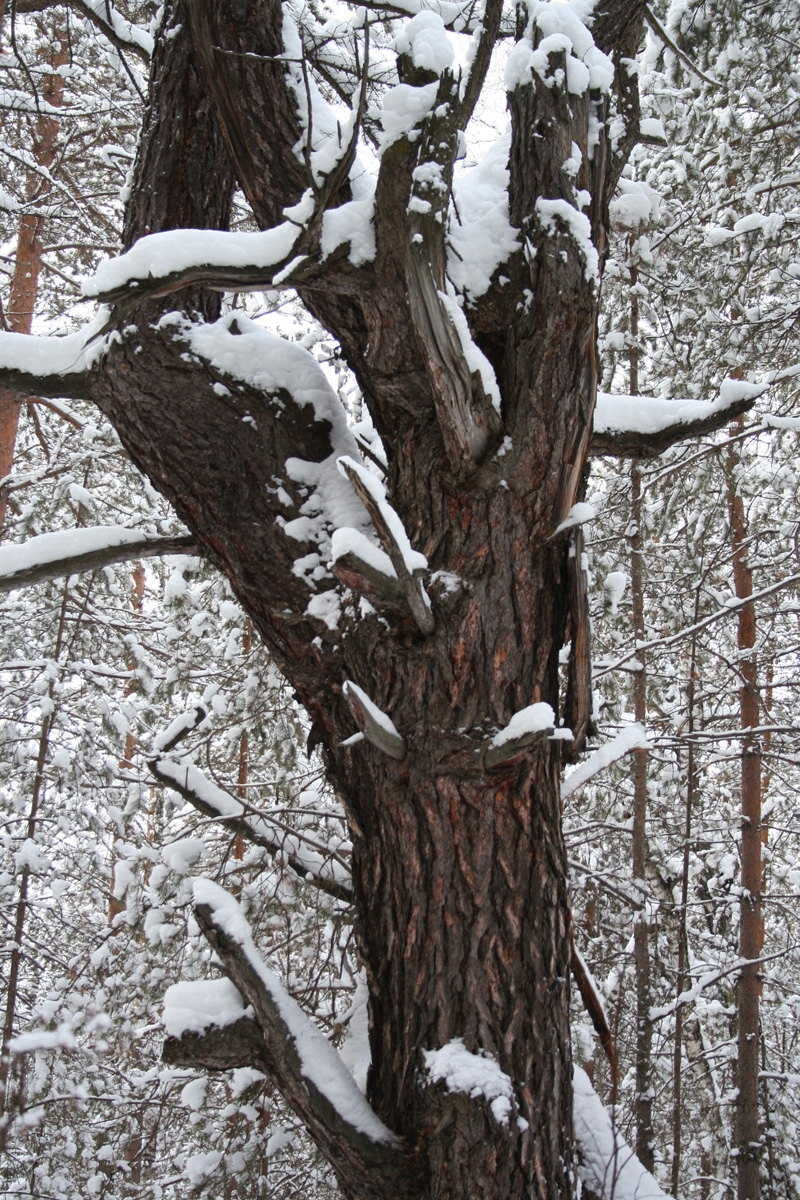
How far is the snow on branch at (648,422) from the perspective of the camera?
7.82 ft

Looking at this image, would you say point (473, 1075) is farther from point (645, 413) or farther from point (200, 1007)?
point (645, 413)

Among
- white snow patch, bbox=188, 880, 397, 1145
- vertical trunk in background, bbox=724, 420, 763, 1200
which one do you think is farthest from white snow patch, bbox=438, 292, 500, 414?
vertical trunk in background, bbox=724, 420, 763, 1200

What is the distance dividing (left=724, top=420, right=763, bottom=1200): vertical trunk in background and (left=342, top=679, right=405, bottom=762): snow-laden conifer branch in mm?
3698

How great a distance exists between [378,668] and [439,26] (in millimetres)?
1716

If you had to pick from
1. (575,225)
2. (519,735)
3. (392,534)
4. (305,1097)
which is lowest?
(305,1097)

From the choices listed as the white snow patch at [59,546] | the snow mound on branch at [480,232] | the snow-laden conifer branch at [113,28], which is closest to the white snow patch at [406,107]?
the snow mound on branch at [480,232]

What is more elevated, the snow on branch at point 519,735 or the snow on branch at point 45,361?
the snow on branch at point 45,361

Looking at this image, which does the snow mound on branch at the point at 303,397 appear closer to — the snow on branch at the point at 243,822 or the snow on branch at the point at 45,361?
the snow on branch at the point at 45,361

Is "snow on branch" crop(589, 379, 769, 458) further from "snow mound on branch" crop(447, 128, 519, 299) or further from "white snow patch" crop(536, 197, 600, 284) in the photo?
"snow mound on branch" crop(447, 128, 519, 299)

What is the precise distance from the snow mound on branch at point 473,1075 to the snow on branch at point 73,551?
1569mm

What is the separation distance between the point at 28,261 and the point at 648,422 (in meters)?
6.45

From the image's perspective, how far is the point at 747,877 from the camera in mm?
5949

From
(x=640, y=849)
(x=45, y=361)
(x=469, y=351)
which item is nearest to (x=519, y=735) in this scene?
(x=469, y=351)

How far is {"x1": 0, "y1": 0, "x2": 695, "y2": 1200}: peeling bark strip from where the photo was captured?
1839 mm
